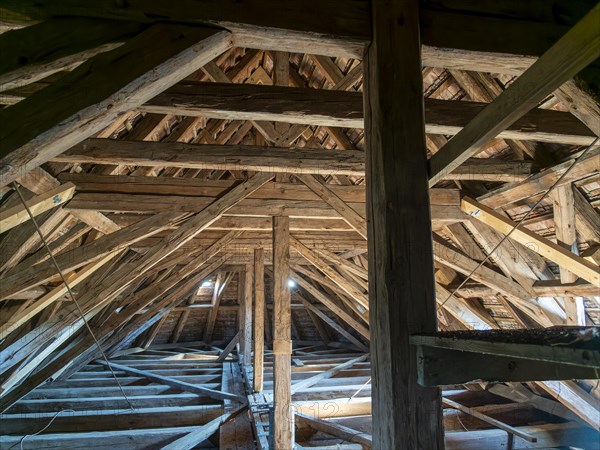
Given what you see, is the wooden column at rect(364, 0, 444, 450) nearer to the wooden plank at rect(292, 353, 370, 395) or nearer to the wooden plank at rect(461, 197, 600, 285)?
the wooden plank at rect(461, 197, 600, 285)

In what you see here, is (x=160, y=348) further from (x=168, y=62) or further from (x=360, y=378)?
(x=168, y=62)

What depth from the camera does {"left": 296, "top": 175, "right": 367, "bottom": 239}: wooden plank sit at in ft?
13.5

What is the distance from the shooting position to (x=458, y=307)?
5609 millimetres

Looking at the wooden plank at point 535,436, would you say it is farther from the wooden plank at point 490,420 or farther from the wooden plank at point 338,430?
the wooden plank at point 338,430

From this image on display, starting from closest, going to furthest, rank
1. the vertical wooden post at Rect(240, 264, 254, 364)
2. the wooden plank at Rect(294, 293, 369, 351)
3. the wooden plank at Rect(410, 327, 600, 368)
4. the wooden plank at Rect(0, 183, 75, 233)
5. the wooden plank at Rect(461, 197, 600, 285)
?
the wooden plank at Rect(410, 327, 600, 368) < the wooden plank at Rect(0, 183, 75, 233) < the wooden plank at Rect(461, 197, 600, 285) < the vertical wooden post at Rect(240, 264, 254, 364) < the wooden plank at Rect(294, 293, 369, 351)

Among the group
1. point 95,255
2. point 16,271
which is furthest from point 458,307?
point 16,271

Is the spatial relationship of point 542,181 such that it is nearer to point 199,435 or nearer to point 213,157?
point 213,157

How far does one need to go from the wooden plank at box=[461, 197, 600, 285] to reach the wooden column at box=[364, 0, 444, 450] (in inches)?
99.9

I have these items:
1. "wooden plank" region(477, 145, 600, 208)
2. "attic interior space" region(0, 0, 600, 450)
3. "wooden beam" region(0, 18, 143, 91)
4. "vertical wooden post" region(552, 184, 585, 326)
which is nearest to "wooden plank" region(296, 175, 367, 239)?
"attic interior space" region(0, 0, 600, 450)

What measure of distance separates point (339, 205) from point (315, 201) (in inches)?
28.5

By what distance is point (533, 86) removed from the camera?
1.04 m

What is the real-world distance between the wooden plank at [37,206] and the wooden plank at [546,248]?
3.82 m

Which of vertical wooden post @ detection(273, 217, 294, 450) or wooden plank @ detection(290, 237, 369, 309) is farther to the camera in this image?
wooden plank @ detection(290, 237, 369, 309)

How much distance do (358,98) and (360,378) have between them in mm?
6203
